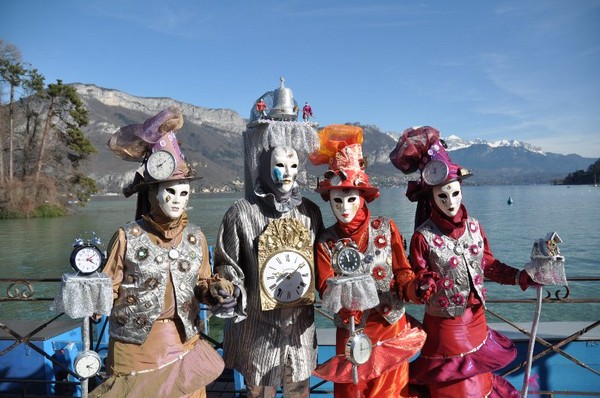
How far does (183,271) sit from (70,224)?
41775mm

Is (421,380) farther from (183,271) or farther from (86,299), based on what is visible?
(86,299)

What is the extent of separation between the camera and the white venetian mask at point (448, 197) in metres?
3.52

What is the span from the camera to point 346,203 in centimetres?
343

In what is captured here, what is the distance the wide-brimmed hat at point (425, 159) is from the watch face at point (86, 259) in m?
2.24

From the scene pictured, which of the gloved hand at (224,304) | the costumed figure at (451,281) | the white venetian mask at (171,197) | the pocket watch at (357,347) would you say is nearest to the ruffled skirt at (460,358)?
the costumed figure at (451,281)

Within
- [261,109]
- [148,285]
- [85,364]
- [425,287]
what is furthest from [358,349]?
[261,109]

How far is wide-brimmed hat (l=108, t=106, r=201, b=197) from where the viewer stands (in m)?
3.37

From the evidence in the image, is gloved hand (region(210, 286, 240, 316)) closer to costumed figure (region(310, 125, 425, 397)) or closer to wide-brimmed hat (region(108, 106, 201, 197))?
costumed figure (region(310, 125, 425, 397))

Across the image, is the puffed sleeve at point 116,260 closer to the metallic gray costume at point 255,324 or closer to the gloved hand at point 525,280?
the metallic gray costume at point 255,324

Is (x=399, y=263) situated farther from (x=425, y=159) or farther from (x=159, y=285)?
(x=159, y=285)

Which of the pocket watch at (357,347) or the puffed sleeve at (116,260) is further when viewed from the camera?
the puffed sleeve at (116,260)

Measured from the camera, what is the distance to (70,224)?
133ft

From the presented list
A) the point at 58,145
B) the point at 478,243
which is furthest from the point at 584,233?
the point at 58,145

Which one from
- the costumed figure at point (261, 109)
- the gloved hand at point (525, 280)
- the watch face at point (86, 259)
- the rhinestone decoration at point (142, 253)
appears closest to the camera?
the watch face at point (86, 259)
